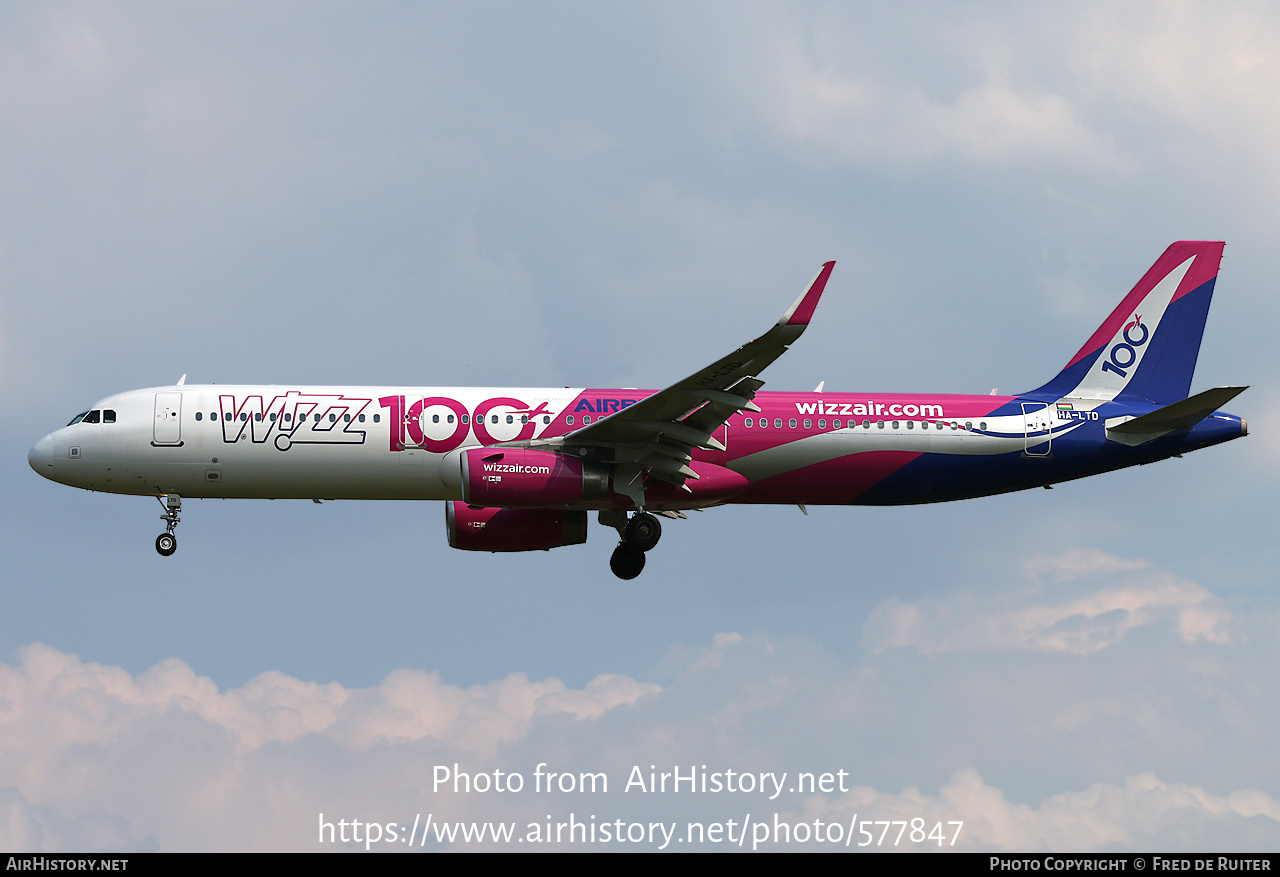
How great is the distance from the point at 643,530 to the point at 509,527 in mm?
3711

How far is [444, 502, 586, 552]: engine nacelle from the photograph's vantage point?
3512 centimetres

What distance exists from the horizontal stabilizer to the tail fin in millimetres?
1484

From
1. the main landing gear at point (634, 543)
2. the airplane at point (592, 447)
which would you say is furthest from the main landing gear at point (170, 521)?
the main landing gear at point (634, 543)

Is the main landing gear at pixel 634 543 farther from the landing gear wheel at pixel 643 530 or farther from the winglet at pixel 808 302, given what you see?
the winglet at pixel 808 302

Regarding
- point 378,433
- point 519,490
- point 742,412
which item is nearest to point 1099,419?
point 742,412

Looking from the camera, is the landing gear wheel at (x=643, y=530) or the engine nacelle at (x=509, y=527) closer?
the landing gear wheel at (x=643, y=530)

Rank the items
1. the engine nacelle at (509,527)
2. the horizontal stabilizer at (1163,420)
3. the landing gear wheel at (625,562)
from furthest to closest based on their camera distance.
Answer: the engine nacelle at (509,527)
the landing gear wheel at (625,562)
the horizontal stabilizer at (1163,420)

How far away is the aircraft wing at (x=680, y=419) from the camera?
2850 cm

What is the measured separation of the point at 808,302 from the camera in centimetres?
2666

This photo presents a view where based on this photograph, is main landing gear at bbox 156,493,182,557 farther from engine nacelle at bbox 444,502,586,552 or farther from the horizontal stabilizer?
the horizontal stabilizer

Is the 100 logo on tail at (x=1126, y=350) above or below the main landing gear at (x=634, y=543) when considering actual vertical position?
above

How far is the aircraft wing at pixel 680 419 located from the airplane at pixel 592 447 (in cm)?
5

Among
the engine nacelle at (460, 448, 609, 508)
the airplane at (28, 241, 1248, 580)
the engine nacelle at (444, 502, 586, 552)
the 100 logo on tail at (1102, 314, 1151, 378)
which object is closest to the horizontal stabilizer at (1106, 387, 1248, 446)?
the airplane at (28, 241, 1248, 580)

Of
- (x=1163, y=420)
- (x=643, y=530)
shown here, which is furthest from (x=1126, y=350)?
(x=643, y=530)
